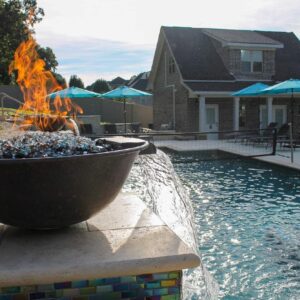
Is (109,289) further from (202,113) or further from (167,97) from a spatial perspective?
(167,97)

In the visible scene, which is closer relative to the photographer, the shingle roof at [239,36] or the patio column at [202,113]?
the patio column at [202,113]

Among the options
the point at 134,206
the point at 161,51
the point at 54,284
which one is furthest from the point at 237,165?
the point at 161,51

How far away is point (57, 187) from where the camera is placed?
7.72 ft

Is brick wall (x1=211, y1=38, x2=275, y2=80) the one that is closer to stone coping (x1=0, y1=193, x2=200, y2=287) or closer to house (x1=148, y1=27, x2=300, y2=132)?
house (x1=148, y1=27, x2=300, y2=132)

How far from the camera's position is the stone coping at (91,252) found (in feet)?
7.18

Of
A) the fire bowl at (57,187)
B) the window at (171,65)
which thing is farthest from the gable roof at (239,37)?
the fire bowl at (57,187)

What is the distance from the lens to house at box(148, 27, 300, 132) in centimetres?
2320

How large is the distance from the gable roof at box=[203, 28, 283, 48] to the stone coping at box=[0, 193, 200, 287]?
72.8 feet

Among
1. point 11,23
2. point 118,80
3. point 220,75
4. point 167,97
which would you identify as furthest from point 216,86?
point 118,80

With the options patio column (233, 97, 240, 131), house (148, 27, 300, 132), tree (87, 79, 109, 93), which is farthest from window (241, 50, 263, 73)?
tree (87, 79, 109, 93)

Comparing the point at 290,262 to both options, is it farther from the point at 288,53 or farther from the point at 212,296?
the point at 288,53

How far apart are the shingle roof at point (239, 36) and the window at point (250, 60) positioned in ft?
2.42

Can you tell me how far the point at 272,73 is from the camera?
24906 millimetres

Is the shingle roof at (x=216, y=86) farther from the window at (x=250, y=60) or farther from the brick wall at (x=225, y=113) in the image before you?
the window at (x=250, y=60)
